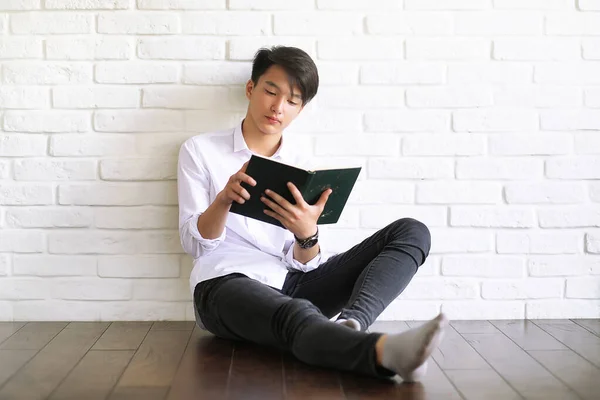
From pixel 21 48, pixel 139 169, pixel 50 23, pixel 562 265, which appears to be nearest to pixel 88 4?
pixel 50 23

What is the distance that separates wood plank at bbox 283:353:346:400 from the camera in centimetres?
185

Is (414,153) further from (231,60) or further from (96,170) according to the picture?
(96,170)

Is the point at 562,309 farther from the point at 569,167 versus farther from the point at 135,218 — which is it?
the point at 135,218

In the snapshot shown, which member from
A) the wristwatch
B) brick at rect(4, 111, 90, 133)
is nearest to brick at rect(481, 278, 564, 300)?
the wristwatch

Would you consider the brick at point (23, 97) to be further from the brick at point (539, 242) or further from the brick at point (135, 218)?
the brick at point (539, 242)

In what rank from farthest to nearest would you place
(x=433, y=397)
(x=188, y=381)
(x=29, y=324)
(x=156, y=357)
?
(x=29, y=324) < (x=156, y=357) < (x=188, y=381) < (x=433, y=397)

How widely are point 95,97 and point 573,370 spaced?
183 centimetres

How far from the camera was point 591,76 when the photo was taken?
2814 mm

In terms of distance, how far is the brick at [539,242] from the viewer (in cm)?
282

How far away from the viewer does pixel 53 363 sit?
84.7 inches

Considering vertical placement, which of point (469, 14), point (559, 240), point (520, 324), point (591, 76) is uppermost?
point (469, 14)

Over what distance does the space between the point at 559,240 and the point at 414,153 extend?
0.64 m

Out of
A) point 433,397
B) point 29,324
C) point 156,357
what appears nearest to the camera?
point 433,397

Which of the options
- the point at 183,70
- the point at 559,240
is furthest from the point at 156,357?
the point at 559,240
